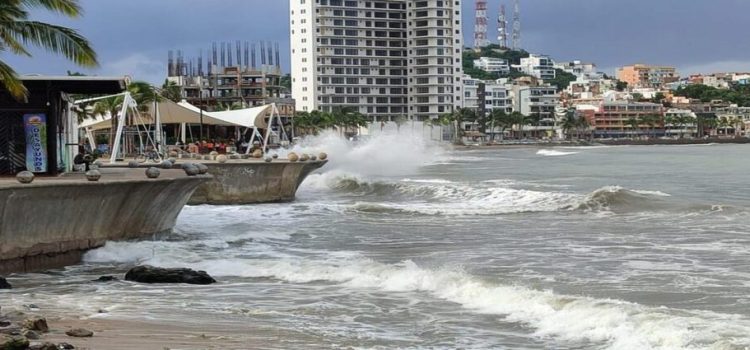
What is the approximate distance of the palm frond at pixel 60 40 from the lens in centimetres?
1834

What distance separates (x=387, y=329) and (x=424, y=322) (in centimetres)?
72

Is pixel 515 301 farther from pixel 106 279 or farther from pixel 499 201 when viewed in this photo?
pixel 499 201

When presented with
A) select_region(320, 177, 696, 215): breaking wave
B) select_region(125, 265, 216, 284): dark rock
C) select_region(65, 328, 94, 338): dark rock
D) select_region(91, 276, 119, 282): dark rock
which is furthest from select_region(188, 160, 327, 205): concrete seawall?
select_region(65, 328, 94, 338): dark rock

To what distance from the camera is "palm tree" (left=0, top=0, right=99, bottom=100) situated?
17.7 meters

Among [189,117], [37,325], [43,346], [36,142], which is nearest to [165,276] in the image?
[37,325]

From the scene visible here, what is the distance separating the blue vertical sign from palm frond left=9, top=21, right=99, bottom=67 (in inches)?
174

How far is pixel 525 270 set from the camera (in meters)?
18.8

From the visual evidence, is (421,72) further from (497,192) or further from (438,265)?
(438,265)

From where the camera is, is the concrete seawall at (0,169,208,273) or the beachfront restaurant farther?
the beachfront restaurant

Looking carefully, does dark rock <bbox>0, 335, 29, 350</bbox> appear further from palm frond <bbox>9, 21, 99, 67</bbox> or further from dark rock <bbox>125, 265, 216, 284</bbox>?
palm frond <bbox>9, 21, 99, 67</bbox>

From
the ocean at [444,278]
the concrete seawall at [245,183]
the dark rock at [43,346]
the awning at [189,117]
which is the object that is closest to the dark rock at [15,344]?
the dark rock at [43,346]

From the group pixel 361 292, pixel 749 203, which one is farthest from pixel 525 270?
pixel 749 203

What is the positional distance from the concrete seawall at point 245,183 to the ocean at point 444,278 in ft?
4.35

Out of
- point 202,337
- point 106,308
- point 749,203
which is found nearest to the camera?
point 202,337
